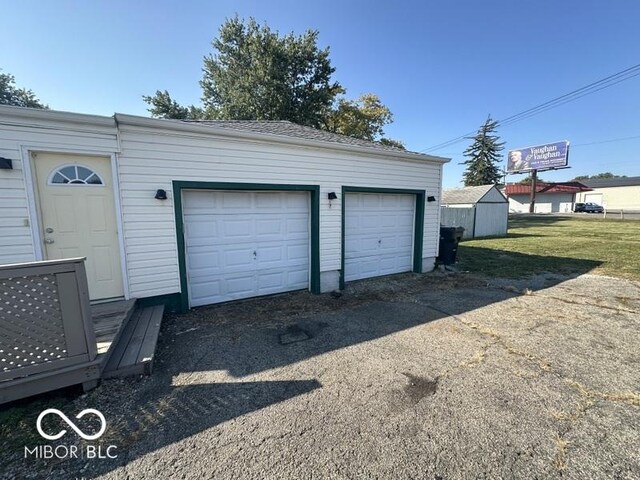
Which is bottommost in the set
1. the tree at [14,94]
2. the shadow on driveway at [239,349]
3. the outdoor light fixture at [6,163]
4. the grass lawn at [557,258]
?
the shadow on driveway at [239,349]

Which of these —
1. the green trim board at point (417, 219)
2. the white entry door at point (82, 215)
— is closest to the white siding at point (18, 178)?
the white entry door at point (82, 215)

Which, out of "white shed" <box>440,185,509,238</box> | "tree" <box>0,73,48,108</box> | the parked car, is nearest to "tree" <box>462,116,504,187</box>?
the parked car

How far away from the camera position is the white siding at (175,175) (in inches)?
164

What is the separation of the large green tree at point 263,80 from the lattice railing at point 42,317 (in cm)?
1859

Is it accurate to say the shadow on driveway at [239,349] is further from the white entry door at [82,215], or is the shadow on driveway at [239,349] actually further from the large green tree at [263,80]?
the large green tree at [263,80]

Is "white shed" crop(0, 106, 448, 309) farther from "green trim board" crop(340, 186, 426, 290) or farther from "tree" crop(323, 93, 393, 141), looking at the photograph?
"tree" crop(323, 93, 393, 141)

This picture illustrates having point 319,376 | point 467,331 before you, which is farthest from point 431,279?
point 319,376

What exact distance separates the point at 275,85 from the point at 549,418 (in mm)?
20192

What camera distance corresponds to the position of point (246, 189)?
506 centimetres

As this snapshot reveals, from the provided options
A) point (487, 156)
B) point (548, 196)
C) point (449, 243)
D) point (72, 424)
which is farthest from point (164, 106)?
point (548, 196)

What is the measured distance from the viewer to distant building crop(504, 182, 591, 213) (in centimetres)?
3903

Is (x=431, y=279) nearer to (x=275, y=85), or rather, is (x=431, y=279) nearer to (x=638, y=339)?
(x=638, y=339)

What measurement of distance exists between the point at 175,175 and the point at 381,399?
437cm

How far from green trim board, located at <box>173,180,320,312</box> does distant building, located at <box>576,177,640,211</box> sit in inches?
2114
